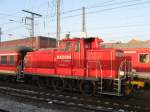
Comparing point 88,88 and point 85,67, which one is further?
point 85,67

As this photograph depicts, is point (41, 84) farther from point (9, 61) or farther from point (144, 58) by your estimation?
point (144, 58)

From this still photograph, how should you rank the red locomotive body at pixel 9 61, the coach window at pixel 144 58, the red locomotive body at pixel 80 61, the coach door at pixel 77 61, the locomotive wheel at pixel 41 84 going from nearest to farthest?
the red locomotive body at pixel 80 61
the coach door at pixel 77 61
the locomotive wheel at pixel 41 84
the coach window at pixel 144 58
the red locomotive body at pixel 9 61

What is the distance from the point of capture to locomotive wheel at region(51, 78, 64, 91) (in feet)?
58.7

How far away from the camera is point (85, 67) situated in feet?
53.4

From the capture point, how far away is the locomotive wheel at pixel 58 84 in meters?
17.9

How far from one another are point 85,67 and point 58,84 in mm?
2748

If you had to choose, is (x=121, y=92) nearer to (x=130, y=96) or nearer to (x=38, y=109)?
(x=130, y=96)

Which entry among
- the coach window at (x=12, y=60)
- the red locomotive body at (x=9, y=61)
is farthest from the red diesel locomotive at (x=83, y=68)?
the coach window at (x=12, y=60)

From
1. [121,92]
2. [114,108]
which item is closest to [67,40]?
[121,92]

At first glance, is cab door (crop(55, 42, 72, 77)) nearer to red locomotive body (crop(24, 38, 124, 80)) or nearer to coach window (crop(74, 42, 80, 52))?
red locomotive body (crop(24, 38, 124, 80))

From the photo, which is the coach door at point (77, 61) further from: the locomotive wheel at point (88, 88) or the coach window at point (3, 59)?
the coach window at point (3, 59)

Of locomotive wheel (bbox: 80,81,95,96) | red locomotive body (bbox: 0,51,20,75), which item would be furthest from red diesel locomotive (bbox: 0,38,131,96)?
red locomotive body (bbox: 0,51,20,75)

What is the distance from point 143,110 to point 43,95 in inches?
251

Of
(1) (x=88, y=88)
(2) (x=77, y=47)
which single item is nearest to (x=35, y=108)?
(1) (x=88, y=88)
